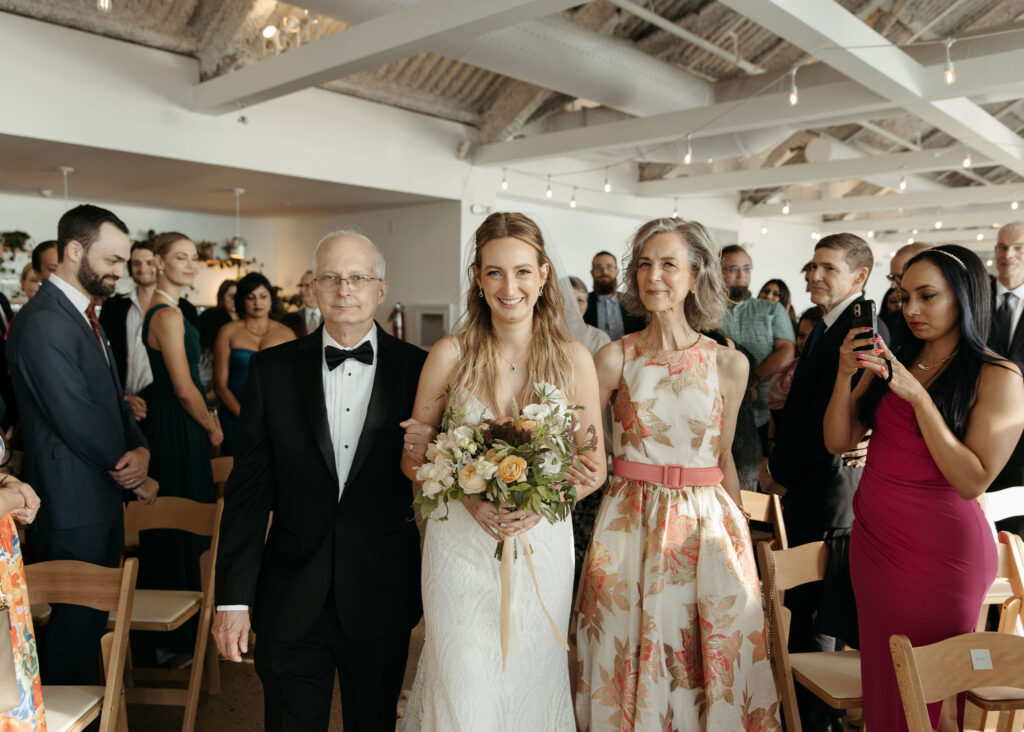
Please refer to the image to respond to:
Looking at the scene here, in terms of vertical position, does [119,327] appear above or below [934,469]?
above

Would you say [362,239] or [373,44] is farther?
[373,44]

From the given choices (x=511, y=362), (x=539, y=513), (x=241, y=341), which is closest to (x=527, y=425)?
(x=539, y=513)

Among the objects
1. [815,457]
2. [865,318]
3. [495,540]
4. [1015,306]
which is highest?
[1015,306]

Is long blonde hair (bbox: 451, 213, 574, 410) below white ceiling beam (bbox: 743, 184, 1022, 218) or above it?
below

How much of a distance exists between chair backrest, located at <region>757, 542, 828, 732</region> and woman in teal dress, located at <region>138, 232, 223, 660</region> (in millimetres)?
2958

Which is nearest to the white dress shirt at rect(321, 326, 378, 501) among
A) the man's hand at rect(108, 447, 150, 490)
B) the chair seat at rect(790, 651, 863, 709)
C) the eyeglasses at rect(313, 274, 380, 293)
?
the eyeglasses at rect(313, 274, 380, 293)

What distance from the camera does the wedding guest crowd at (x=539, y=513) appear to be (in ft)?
7.16

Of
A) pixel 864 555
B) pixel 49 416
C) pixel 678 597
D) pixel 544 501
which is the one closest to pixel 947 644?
pixel 864 555

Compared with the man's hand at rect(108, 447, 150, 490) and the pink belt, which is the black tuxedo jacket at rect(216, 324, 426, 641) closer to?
the pink belt

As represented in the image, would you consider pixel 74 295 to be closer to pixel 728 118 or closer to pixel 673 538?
pixel 673 538

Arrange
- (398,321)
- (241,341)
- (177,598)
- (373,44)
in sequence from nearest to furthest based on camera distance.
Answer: (177,598)
(241,341)
(373,44)
(398,321)

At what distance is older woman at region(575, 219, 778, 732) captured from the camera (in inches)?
93.6

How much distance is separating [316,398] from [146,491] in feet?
4.81

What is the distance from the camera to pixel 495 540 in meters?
2.20
